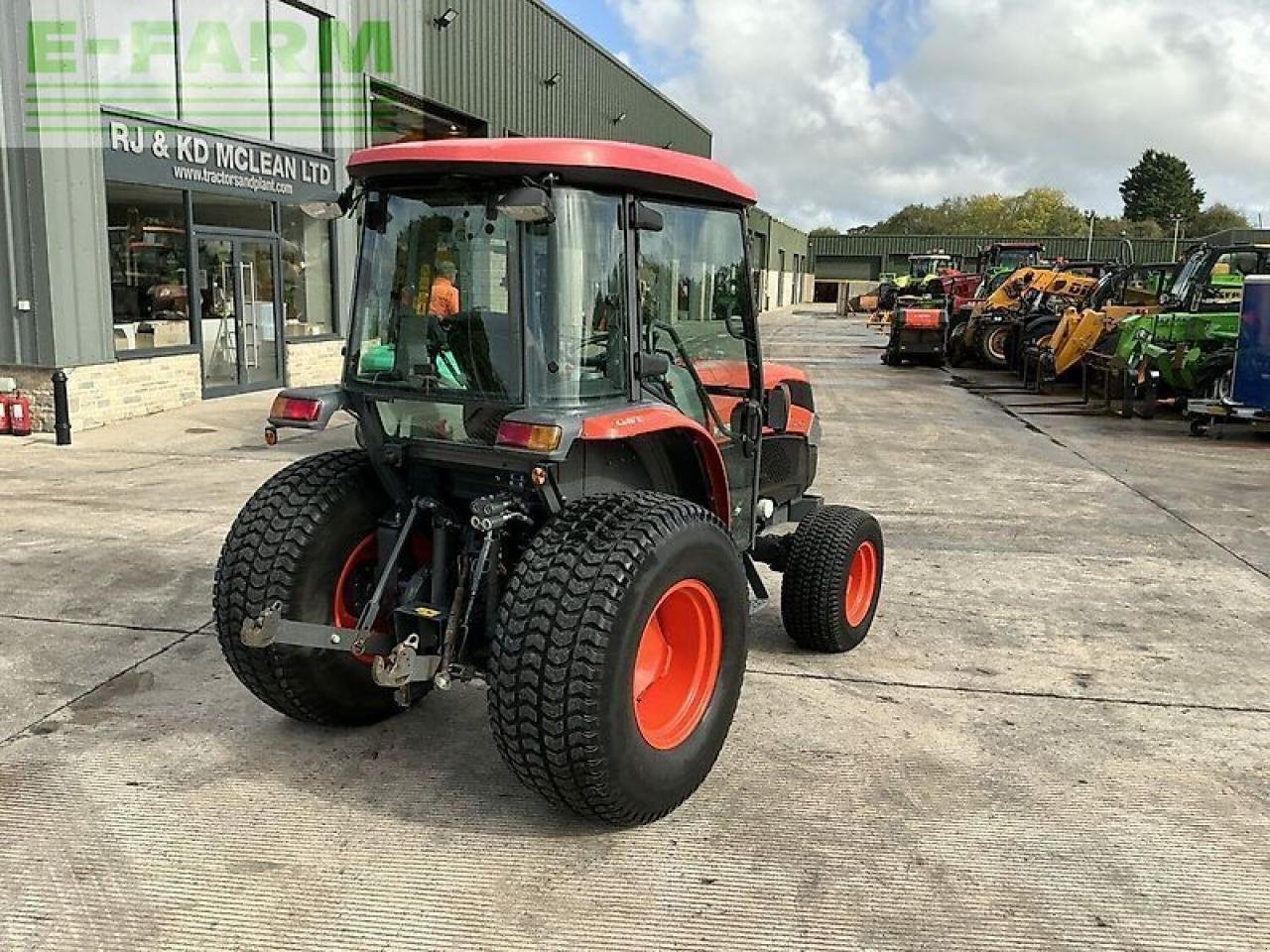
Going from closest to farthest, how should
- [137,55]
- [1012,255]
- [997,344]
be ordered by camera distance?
1. [137,55]
2. [997,344]
3. [1012,255]

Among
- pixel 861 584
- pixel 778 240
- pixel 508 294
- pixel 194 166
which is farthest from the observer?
pixel 778 240

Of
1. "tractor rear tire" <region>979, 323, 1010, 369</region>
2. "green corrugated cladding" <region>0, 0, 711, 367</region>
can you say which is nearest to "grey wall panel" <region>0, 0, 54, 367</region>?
A: "green corrugated cladding" <region>0, 0, 711, 367</region>

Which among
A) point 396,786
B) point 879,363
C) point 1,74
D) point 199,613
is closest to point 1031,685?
point 396,786

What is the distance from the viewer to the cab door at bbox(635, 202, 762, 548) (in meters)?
3.81

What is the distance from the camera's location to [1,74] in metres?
10.6

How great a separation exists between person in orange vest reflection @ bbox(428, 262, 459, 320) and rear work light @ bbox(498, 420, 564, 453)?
570 mm

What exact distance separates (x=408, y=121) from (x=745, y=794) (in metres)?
16.6

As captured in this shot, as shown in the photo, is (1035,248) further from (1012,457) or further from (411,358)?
(411,358)

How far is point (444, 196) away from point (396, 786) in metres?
1.98

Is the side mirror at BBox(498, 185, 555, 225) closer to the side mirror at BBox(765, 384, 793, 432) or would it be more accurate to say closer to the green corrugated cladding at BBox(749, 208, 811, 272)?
the side mirror at BBox(765, 384, 793, 432)

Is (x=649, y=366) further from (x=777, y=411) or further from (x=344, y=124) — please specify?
(x=344, y=124)

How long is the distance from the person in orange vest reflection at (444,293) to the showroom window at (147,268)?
9692mm

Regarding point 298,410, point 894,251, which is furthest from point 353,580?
point 894,251

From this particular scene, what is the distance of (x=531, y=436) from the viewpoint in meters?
3.16
